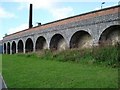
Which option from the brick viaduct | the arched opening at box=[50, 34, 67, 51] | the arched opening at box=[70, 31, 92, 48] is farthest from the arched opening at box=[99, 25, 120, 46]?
the arched opening at box=[50, 34, 67, 51]

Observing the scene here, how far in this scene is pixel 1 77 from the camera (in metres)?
11.0

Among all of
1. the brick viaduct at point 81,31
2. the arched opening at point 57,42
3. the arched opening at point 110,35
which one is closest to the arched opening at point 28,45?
the brick viaduct at point 81,31

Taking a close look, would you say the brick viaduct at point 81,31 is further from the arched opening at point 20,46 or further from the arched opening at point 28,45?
the arched opening at point 20,46

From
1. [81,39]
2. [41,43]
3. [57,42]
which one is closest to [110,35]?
[81,39]

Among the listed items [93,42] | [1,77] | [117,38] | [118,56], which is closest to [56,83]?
[1,77]

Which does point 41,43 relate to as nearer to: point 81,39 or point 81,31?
point 81,39

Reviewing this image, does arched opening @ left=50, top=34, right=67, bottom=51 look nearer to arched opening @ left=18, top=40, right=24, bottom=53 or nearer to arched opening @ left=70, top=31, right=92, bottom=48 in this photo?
arched opening @ left=70, top=31, right=92, bottom=48

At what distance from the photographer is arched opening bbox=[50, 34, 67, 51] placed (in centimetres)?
2814

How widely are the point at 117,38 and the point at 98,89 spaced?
41.5ft

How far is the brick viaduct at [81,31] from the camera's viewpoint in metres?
20.4

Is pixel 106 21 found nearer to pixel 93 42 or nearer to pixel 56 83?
pixel 93 42

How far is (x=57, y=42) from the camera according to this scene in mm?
29453

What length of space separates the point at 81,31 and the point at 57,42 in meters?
5.52

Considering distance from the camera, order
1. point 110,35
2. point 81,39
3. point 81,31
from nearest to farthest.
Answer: point 110,35 → point 81,31 → point 81,39
